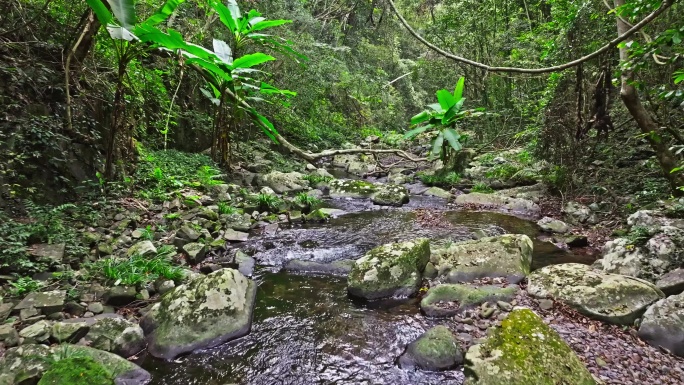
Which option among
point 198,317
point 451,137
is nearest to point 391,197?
point 451,137

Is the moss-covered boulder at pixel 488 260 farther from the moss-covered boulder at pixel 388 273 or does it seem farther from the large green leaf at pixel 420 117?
the large green leaf at pixel 420 117

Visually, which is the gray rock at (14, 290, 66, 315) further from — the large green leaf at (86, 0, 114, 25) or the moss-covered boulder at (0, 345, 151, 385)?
the large green leaf at (86, 0, 114, 25)

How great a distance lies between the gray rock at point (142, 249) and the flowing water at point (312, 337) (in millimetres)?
1267

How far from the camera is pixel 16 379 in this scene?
215 centimetres

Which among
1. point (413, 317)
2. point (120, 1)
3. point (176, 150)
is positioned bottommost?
point (413, 317)

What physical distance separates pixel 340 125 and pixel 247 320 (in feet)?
45.0

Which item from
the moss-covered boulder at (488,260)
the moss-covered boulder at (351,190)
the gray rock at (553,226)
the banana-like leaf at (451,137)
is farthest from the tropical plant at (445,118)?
the moss-covered boulder at (351,190)

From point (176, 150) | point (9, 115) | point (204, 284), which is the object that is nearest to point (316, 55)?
point (176, 150)

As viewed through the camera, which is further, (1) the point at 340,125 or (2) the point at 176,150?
(1) the point at 340,125

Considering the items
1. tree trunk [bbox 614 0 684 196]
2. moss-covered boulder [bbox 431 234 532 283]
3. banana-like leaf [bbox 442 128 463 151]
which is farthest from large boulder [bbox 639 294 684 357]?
banana-like leaf [bbox 442 128 463 151]

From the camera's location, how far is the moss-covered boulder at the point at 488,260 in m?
3.97

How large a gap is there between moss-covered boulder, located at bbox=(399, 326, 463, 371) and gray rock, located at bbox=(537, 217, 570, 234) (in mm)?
4141

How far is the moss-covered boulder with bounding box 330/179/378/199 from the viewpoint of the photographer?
9227 mm

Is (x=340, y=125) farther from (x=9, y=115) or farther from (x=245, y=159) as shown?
(x=9, y=115)
